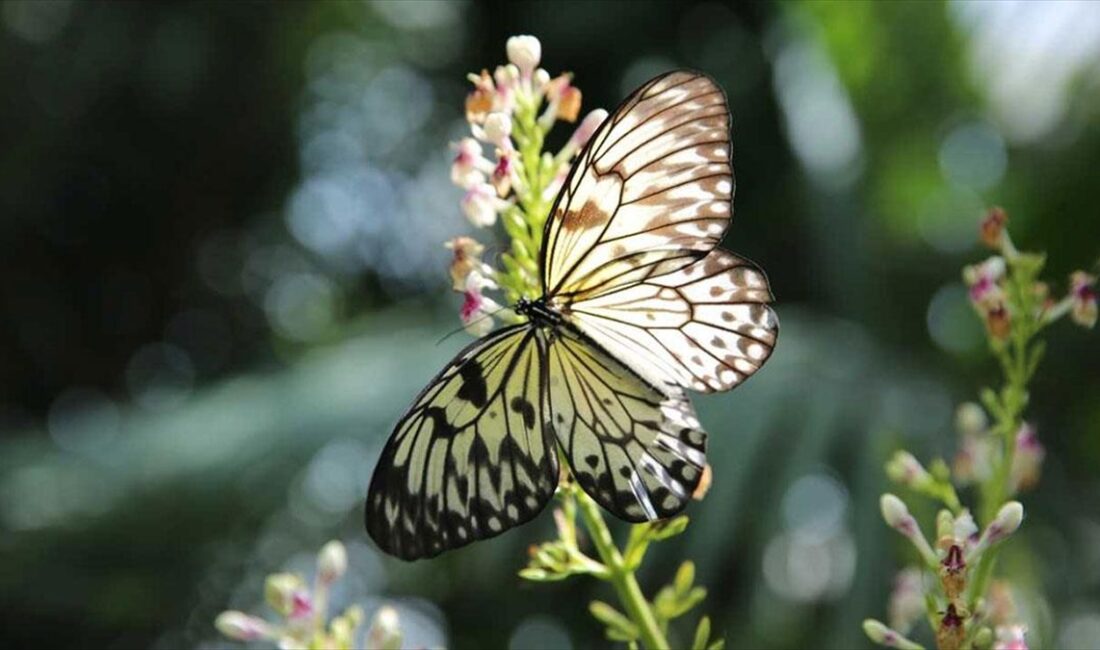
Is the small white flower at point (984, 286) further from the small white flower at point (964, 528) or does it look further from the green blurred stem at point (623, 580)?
the green blurred stem at point (623, 580)

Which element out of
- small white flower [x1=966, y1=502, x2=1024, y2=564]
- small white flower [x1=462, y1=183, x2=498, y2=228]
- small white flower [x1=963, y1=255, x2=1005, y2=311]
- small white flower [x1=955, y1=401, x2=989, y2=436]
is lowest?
small white flower [x1=966, y1=502, x2=1024, y2=564]

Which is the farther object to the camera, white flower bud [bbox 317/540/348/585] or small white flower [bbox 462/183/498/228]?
white flower bud [bbox 317/540/348/585]

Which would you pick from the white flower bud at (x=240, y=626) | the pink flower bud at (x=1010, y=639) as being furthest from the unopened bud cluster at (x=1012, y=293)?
the white flower bud at (x=240, y=626)

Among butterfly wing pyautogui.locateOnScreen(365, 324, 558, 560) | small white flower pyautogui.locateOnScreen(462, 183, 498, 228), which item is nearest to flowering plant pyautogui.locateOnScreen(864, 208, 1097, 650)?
butterfly wing pyautogui.locateOnScreen(365, 324, 558, 560)

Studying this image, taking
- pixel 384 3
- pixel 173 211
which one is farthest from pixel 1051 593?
pixel 173 211

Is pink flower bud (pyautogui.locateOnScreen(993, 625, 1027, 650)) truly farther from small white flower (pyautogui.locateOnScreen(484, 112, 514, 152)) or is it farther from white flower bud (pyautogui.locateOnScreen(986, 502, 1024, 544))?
small white flower (pyautogui.locateOnScreen(484, 112, 514, 152))

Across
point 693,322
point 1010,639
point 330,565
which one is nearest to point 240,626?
point 330,565

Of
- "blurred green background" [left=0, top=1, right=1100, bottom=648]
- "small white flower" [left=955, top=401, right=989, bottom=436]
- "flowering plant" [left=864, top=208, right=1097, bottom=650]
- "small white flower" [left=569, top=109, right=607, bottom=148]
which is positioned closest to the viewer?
"flowering plant" [left=864, top=208, right=1097, bottom=650]

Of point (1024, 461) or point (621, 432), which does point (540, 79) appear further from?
point (1024, 461)

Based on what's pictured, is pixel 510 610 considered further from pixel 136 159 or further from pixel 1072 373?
pixel 136 159
